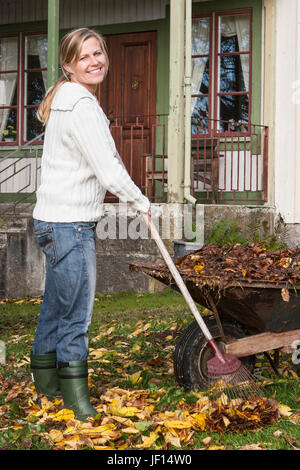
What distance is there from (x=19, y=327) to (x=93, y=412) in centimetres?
365

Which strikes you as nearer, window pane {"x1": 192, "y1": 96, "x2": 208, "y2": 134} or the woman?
the woman

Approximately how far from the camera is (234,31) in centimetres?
984

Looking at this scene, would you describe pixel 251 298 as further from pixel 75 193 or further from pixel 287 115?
pixel 287 115

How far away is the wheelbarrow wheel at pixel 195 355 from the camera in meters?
3.77

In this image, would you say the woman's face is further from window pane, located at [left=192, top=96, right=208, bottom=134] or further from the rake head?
window pane, located at [left=192, top=96, right=208, bottom=134]

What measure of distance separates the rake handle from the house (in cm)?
474

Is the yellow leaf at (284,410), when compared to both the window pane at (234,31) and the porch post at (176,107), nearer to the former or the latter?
the porch post at (176,107)

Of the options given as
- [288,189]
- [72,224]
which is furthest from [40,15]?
[72,224]

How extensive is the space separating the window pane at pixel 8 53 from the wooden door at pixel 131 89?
6.12 feet

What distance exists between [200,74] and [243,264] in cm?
695

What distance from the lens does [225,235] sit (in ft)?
26.5

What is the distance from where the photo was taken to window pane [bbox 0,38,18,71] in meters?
11.3

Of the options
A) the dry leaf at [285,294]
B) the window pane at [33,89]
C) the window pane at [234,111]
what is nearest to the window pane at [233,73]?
the window pane at [234,111]

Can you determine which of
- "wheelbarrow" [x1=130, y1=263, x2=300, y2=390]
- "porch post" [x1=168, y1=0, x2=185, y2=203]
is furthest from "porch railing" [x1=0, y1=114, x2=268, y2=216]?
"wheelbarrow" [x1=130, y1=263, x2=300, y2=390]
